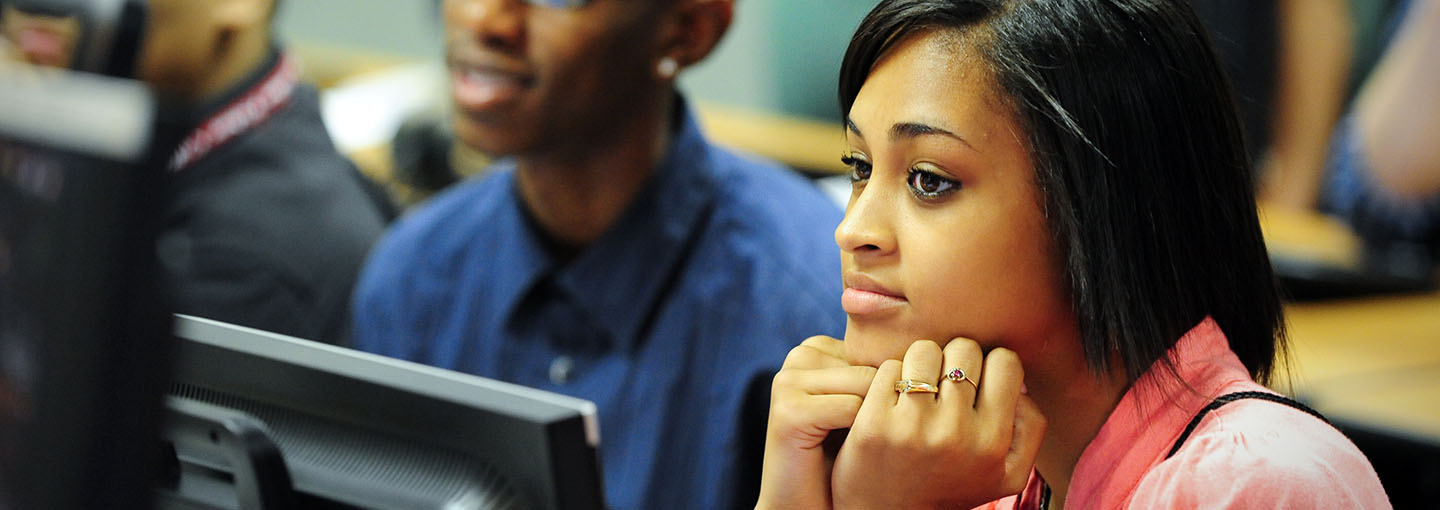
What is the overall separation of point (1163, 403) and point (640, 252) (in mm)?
873

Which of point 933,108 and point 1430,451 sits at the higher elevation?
point 933,108

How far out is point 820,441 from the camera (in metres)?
0.94

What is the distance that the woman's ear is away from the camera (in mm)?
1673

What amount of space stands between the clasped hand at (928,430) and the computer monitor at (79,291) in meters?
0.42

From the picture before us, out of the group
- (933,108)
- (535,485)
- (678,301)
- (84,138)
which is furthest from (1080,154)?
(678,301)

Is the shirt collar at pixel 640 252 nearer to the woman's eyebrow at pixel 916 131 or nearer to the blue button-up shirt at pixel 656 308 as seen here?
the blue button-up shirt at pixel 656 308

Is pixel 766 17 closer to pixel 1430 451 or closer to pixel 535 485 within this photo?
pixel 1430 451

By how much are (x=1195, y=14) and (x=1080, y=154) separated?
146mm

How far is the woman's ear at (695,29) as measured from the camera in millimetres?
1673

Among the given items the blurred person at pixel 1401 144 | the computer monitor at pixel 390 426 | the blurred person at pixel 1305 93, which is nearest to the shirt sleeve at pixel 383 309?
the computer monitor at pixel 390 426

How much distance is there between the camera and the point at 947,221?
871 mm

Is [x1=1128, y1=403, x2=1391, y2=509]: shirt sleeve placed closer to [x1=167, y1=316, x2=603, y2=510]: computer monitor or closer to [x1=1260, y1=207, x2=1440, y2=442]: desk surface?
[x1=167, y1=316, x2=603, y2=510]: computer monitor

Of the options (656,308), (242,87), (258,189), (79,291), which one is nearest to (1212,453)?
(79,291)

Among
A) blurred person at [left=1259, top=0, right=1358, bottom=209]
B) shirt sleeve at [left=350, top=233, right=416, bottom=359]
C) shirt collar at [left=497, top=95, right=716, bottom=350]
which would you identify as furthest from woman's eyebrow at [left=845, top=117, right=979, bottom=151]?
blurred person at [left=1259, top=0, right=1358, bottom=209]
